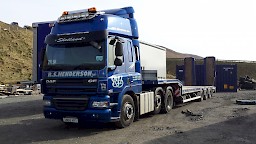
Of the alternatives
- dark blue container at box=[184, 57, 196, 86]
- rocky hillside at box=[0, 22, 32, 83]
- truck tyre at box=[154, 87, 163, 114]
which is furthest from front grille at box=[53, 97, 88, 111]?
rocky hillside at box=[0, 22, 32, 83]

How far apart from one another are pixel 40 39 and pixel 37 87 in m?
12.8

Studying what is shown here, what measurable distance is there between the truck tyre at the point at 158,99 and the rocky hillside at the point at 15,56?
2703cm

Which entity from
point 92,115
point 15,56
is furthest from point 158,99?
point 15,56

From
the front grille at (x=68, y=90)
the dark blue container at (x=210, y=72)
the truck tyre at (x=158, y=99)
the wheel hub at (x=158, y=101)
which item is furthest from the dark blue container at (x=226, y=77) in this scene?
the front grille at (x=68, y=90)

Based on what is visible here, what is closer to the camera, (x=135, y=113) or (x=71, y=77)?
(x=71, y=77)

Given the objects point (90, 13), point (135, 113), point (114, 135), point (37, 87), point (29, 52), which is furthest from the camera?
point (29, 52)

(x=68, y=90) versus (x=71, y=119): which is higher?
(x=68, y=90)

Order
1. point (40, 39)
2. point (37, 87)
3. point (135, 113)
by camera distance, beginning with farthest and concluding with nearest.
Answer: point (37, 87)
point (40, 39)
point (135, 113)

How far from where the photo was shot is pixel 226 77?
2370 cm

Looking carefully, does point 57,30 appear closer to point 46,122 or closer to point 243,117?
point 46,122

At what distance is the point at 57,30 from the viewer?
29.4 feet

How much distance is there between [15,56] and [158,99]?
127 ft

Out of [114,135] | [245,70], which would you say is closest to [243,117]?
[114,135]

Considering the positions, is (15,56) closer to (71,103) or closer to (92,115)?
(71,103)
